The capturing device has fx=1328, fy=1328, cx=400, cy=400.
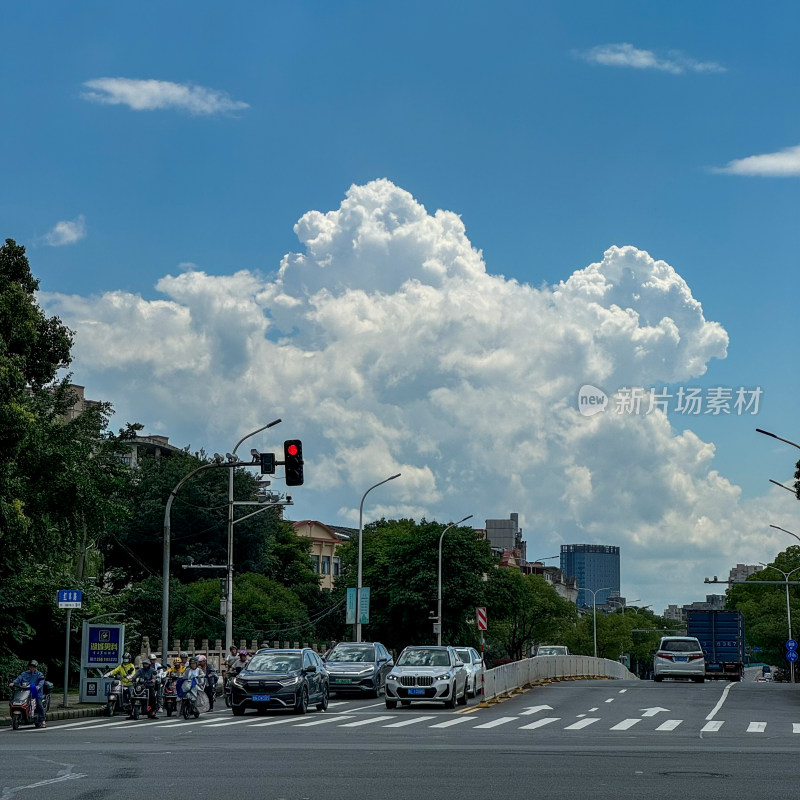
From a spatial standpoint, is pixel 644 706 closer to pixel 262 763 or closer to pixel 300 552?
pixel 262 763

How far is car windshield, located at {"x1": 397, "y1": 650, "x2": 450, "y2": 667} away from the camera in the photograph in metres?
34.7

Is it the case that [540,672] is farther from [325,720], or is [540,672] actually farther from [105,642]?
[325,720]

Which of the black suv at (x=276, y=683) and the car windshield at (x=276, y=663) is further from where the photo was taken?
the car windshield at (x=276, y=663)

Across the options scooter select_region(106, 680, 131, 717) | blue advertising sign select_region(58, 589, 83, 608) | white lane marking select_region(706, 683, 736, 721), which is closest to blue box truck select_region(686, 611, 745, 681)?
white lane marking select_region(706, 683, 736, 721)

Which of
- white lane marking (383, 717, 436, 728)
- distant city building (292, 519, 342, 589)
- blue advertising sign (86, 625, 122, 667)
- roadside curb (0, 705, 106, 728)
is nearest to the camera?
white lane marking (383, 717, 436, 728)

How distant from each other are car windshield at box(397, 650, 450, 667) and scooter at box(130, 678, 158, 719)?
21.1 feet

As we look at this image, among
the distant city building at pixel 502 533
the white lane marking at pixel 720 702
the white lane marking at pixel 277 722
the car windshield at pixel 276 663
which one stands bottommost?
the white lane marking at pixel 720 702

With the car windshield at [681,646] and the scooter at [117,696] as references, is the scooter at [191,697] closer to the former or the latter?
the scooter at [117,696]

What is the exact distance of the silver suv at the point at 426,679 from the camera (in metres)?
33.7

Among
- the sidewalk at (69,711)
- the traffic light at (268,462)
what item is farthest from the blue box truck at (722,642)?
the traffic light at (268,462)

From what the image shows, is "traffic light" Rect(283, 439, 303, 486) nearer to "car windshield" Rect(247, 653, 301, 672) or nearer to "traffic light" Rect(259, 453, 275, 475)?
"traffic light" Rect(259, 453, 275, 475)

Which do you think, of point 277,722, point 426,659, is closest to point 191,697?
point 277,722

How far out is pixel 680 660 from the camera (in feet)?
178

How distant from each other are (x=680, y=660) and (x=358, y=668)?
18.4 metres
